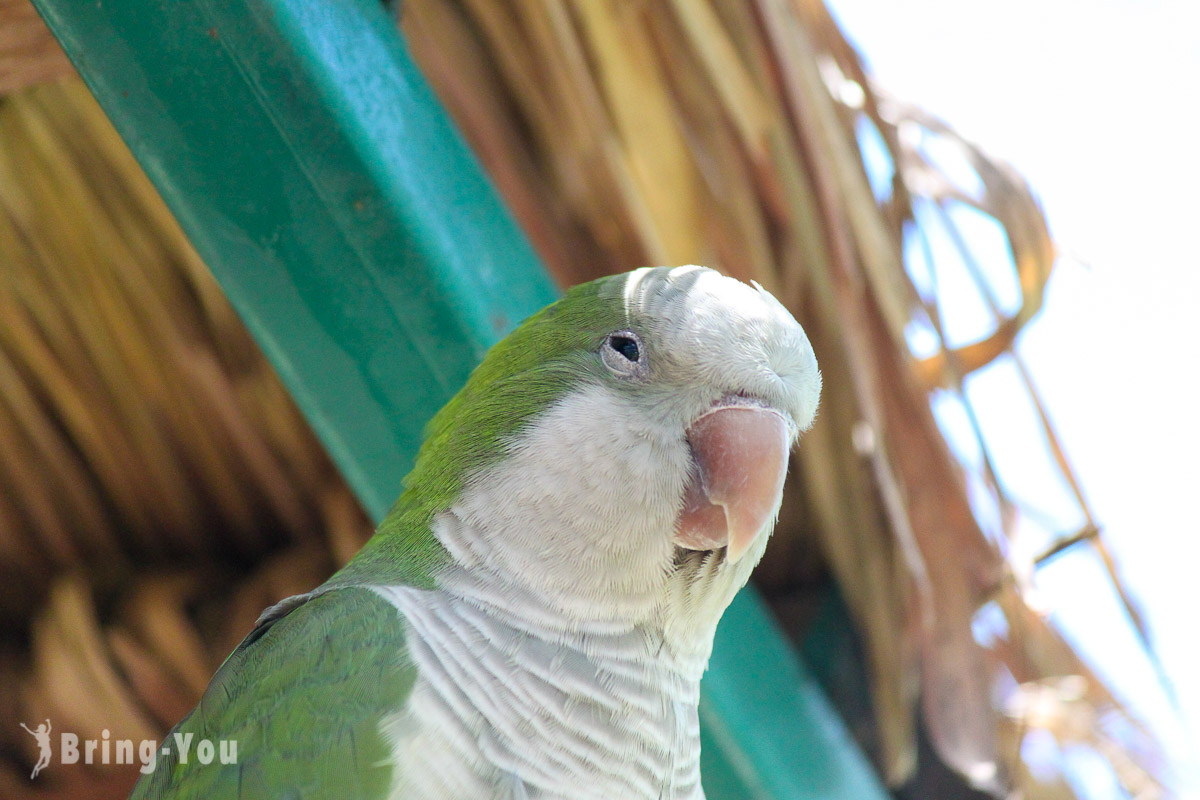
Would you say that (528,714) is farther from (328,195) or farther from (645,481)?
(328,195)

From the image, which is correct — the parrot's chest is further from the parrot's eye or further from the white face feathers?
the parrot's eye

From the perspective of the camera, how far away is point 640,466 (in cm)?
153

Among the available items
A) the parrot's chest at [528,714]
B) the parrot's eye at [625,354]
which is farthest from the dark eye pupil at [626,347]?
the parrot's chest at [528,714]

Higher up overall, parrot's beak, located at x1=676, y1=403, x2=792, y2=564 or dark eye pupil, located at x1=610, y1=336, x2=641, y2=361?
dark eye pupil, located at x1=610, y1=336, x2=641, y2=361

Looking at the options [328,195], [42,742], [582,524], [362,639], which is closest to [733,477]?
[582,524]

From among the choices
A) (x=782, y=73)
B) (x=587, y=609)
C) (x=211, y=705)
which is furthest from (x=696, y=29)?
(x=211, y=705)

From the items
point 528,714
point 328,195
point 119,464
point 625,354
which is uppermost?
point 328,195

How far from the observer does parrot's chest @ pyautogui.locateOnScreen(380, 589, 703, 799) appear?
4.44 ft

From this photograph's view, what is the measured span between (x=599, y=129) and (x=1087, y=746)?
2.14 meters

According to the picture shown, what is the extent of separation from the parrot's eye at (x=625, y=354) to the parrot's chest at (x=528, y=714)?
0.42 meters

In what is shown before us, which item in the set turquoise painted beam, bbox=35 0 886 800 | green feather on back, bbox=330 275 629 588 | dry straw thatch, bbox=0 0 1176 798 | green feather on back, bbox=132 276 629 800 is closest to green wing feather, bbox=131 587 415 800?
green feather on back, bbox=132 276 629 800

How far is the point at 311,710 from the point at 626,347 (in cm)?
73

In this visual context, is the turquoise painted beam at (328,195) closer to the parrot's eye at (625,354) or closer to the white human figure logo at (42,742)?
the parrot's eye at (625,354)

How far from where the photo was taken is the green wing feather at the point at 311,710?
1.33 meters
